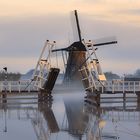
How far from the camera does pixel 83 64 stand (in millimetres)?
52469

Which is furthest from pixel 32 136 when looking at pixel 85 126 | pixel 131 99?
pixel 131 99

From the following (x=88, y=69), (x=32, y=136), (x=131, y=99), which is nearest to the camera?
(x=32, y=136)

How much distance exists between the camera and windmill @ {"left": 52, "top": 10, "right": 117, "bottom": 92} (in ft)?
157

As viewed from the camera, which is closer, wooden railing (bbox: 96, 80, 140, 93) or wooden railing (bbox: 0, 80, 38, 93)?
wooden railing (bbox: 96, 80, 140, 93)

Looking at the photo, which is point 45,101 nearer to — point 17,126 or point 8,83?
point 8,83

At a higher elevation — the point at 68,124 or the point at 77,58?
the point at 77,58

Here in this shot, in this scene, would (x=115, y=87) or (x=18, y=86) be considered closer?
(x=115, y=87)

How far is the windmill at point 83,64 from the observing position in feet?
157

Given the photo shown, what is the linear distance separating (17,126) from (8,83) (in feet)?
78.0

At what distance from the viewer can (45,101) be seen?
161 ft

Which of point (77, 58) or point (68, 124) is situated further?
point (77, 58)

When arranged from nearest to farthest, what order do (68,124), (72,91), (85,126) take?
(85,126), (68,124), (72,91)

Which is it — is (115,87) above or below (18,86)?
below

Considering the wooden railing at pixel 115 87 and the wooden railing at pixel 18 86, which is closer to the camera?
the wooden railing at pixel 115 87
